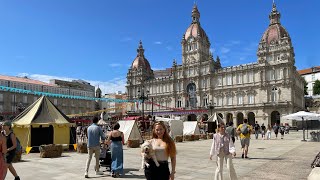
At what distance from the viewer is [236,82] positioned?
68062 millimetres

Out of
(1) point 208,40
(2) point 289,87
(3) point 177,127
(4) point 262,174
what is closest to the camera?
(4) point 262,174

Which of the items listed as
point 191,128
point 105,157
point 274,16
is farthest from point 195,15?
point 105,157

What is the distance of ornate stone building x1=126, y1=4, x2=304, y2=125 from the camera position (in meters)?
61.9

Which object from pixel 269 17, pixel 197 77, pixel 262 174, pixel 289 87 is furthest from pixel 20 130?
pixel 269 17

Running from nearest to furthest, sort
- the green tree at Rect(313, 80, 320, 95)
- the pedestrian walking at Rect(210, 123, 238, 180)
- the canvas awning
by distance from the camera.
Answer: the pedestrian walking at Rect(210, 123, 238, 180)
the canvas awning
the green tree at Rect(313, 80, 320, 95)

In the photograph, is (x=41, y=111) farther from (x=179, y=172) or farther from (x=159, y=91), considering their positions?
(x=159, y=91)

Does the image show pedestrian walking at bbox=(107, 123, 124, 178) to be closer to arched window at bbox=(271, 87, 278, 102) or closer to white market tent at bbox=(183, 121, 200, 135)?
white market tent at bbox=(183, 121, 200, 135)

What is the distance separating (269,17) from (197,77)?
20390 millimetres

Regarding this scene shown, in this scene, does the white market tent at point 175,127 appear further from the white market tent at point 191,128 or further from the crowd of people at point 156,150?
the crowd of people at point 156,150

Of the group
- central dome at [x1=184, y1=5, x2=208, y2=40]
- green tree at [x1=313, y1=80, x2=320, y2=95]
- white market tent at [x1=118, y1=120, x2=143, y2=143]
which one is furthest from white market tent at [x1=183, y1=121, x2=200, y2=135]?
green tree at [x1=313, y1=80, x2=320, y2=95]

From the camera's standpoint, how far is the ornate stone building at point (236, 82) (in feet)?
203

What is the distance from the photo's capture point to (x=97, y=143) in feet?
32.1

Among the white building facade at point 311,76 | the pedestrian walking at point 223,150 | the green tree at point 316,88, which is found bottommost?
the pedestrian walking at point 223,150

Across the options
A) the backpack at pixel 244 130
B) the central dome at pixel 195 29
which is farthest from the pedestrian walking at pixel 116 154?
the central dome at pixel 195 29
